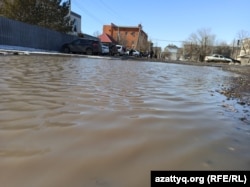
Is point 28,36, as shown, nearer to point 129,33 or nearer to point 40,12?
point 40,12

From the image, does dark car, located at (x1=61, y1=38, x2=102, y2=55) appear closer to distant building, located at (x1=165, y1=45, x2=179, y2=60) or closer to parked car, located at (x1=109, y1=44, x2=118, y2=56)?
parked car, located at (x1=109, y1=44, x2=118, y2=56)

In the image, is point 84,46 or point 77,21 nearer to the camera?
point 84,46

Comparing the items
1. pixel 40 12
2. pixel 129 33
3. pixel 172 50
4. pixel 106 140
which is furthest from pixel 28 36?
pixel 172 50

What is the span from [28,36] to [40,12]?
943 centimetres

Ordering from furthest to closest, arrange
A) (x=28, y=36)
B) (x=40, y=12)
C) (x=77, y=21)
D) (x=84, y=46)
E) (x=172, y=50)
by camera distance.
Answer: (x=172, y=50) → (x=77, y=21) → (x=40, y=12) → (x=84, y=46) → (x=28, y=36)

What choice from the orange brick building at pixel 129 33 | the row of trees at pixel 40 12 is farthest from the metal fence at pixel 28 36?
the orange brick building at pixel 129 33

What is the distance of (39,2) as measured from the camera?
35.7 m

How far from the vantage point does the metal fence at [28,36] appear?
24.1 metres

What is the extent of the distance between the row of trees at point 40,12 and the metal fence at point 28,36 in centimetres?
380

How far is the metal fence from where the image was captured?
24.1 metres

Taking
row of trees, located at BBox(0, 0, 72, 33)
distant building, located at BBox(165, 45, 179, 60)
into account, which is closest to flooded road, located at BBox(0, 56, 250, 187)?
row of trees, located at BBox(0, 0, 72, 33)

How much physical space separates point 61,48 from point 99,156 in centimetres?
2993

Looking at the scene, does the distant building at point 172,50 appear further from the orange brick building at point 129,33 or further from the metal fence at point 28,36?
the metal fence at point 28,36

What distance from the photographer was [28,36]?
1088 inches
